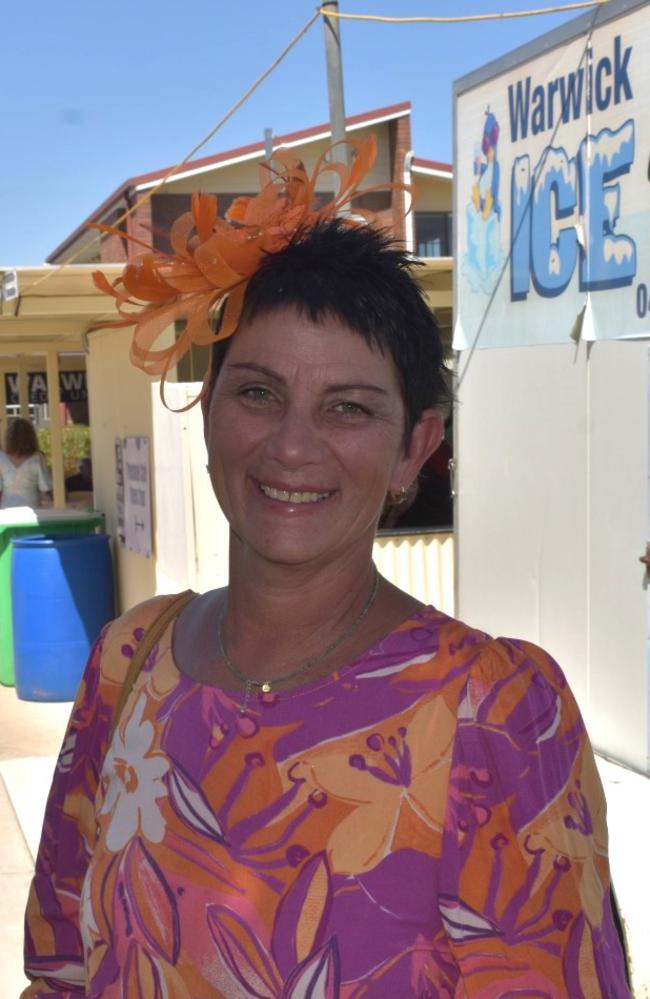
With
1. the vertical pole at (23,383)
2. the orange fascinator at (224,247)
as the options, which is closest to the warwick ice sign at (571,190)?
the orange fascinator at (224,247)

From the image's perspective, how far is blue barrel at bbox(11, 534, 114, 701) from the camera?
280 inches

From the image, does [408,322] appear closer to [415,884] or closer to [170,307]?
[170,307]

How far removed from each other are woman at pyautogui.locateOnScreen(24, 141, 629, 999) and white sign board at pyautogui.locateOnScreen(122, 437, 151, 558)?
17.5 ft

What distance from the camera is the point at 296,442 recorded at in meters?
1.45

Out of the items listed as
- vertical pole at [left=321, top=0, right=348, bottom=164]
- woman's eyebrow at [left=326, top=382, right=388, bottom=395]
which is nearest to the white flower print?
woman's eyebrow at [left=326, top=382, right=388, bottom=395]

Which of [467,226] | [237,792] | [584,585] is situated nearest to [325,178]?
[467,226]

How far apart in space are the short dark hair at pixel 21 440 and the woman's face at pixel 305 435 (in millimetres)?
9190

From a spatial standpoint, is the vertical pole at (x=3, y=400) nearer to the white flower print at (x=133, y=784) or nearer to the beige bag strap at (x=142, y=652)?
the beige bag strap at (x=142, y=652)

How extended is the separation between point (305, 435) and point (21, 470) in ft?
30.5

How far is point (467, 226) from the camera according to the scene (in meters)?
5.26

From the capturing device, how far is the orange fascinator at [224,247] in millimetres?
1514

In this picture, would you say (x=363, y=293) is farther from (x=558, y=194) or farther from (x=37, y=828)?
(x=37, y=828)

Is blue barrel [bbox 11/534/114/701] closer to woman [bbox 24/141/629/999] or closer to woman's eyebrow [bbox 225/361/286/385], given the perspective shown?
woman [bbox 24/141/629/999]

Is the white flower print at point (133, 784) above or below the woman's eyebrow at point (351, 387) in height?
below
